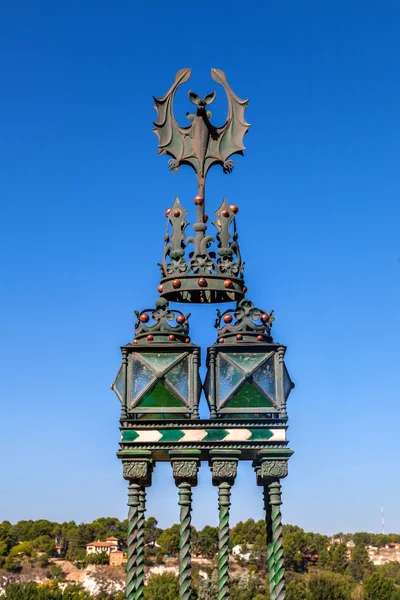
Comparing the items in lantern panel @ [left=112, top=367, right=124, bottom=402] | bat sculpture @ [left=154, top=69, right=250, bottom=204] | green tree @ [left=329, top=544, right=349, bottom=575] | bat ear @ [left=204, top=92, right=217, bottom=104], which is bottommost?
lantern panel @ [left=112, top=367, right=124, bottom=402]

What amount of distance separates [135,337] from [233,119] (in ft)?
11.7

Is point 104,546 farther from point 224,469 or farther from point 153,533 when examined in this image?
point 224,469

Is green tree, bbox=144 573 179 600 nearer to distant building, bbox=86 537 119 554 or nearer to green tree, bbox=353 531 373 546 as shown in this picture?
distant building, bbox=86 537 119 554

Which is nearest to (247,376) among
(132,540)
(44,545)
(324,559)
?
(132,540)

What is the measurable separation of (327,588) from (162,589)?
20.0 m

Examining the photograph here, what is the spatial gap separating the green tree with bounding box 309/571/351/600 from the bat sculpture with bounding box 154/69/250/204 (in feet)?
328

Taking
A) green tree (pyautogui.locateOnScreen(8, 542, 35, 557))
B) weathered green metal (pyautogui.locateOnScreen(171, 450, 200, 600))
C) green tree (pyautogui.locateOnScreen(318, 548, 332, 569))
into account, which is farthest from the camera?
green tree (pyautogui.locateOnScreen(8, 542, 35, 557))

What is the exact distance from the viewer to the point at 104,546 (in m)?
161

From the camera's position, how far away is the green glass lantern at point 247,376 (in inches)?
510

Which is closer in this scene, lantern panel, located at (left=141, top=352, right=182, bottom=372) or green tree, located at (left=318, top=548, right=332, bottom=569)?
lantern panel, located at (left=141, top=352, right=182, bottom=372)

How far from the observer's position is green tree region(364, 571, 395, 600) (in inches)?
4113

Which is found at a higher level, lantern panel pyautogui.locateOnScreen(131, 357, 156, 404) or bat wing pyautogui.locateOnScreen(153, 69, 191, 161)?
bat wing pyautogui.locateOnScreen(153, 69, 191, 161)

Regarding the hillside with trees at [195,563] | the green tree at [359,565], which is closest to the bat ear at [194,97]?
the hillside with trees at [195,563]

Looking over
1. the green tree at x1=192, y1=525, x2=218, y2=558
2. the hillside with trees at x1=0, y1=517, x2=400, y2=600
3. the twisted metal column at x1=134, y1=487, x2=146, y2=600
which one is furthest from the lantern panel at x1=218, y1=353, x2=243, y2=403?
the green tree at x1=192, y1=525, x2=218, y2=558
